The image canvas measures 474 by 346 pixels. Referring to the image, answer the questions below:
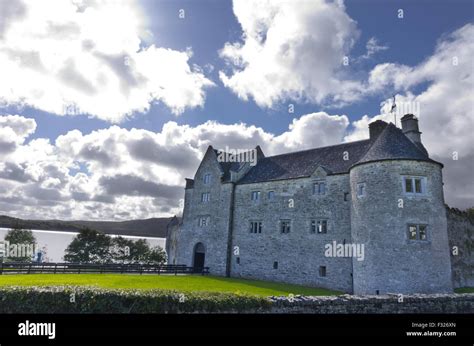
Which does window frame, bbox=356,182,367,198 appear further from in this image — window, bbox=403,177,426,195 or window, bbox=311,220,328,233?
window, bbox=311,220,328,233

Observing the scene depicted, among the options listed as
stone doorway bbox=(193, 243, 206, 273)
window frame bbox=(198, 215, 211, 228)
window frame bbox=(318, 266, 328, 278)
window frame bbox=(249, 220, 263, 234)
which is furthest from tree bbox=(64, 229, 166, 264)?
window frame bbox=(318, 266, 328, 278)

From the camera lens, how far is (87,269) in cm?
3136

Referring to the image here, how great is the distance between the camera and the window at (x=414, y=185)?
864 inches

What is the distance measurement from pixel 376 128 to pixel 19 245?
56153mm

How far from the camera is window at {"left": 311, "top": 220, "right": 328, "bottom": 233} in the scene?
26.4 m

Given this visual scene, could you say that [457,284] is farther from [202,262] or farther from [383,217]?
[202,262]

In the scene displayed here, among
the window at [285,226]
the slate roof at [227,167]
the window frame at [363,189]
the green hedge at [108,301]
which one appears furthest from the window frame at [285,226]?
the green hedge at [108,301]

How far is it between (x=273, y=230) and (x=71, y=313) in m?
19.1

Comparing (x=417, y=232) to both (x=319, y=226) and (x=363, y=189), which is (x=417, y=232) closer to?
(x=363, y=189)

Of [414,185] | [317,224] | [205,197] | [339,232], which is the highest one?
[205,197]

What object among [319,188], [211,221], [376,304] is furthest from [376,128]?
[211,221]

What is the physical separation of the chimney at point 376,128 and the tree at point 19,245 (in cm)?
5249

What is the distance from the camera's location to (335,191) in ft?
86.3

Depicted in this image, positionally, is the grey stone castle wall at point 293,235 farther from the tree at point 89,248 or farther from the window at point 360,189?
the tree at point 89,248
